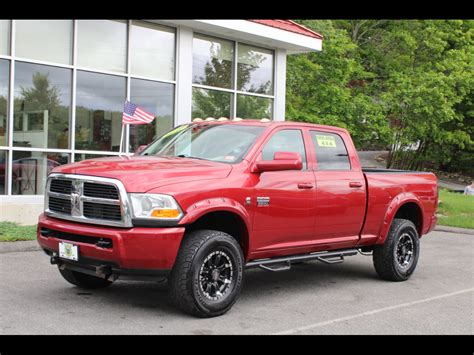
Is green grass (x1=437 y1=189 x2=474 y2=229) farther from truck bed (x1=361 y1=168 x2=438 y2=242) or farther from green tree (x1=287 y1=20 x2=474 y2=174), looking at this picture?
green tree (x1=287 y1=20 x2=474 y2=174)

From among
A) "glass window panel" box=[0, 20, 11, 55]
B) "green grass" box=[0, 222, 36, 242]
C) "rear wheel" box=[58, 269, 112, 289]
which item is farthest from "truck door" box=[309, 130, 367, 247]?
"glass window panel" box=[0, 20, 11, 55]

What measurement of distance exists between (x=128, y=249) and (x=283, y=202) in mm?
1922

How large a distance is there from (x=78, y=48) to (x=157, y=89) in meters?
2.30

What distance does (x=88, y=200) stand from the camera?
5.77 meters

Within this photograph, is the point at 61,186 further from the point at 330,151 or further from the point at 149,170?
the point at 330,151

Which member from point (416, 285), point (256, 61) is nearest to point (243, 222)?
point (416, 285)

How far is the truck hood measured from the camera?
5.62 meters

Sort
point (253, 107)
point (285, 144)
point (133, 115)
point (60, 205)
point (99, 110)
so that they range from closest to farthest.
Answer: point (60, 205) < point (285, 144) < point (133, 115) < point (99, 110) < point (253, 107)

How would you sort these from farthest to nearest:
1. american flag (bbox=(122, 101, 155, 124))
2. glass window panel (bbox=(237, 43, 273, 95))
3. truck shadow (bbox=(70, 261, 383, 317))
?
glass window panel (bbox=(237, 43, 273, 95)) → american flag (bbox=(122, 101, 155, 124)) → truck shadow (bbox=(70, 261, 383, 317))

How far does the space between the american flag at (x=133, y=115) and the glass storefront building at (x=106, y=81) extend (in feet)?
2.72

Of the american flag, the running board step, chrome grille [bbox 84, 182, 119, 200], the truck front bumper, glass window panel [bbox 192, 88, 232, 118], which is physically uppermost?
glass window panel [bbox 192, 88, 232, 118]

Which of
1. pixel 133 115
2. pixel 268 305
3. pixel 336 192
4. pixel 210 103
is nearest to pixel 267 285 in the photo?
pixel 268 305

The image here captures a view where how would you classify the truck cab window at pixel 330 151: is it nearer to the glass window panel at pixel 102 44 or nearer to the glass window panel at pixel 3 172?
the glass window panel at pixel 3 172

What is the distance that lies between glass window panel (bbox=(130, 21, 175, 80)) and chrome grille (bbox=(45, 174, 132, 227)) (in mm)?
8735
